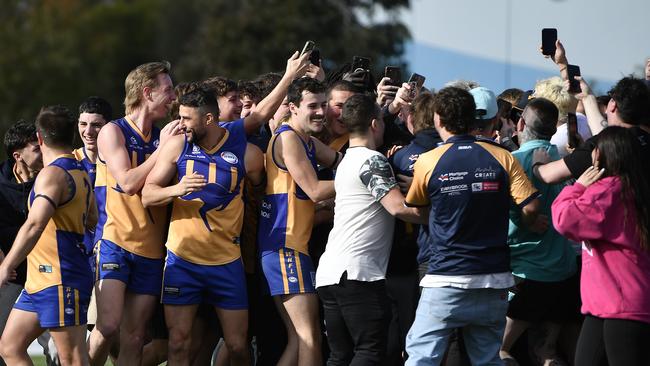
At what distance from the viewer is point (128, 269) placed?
25.3 ft

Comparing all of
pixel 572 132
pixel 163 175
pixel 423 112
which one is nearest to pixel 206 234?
pixel 163 175

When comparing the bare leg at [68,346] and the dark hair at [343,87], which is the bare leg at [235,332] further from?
the dark hair at [343,87]

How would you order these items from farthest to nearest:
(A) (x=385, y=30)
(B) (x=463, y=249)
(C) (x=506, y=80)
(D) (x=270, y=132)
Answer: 1. (A) (x=385, y=30)
2. (C) (x=506, y=80)
3. (D) (x=270, y=132)
4. (B) (x=463, y=249)

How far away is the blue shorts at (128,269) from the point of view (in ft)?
25.2

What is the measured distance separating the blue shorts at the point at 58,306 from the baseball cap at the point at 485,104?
2806 mm

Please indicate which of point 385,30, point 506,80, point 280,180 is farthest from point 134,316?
point 385,30

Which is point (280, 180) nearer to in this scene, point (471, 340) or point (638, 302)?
point (471, 340)

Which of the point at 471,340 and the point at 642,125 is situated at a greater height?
the point at 642,125

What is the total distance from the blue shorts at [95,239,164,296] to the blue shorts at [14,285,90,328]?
0.97 feet

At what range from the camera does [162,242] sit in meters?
7.90

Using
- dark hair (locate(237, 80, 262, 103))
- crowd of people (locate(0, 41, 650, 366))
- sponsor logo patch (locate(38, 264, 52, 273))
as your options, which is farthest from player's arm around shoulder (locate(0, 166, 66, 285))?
dark hair (locate(237, 80, 262, 103))

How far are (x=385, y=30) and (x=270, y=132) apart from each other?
2567 centimetres

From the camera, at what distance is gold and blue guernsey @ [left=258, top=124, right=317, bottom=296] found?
25.1 ft

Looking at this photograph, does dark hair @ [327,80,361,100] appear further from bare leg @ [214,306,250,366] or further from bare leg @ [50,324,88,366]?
bare leg @ [50,324,88,366]
